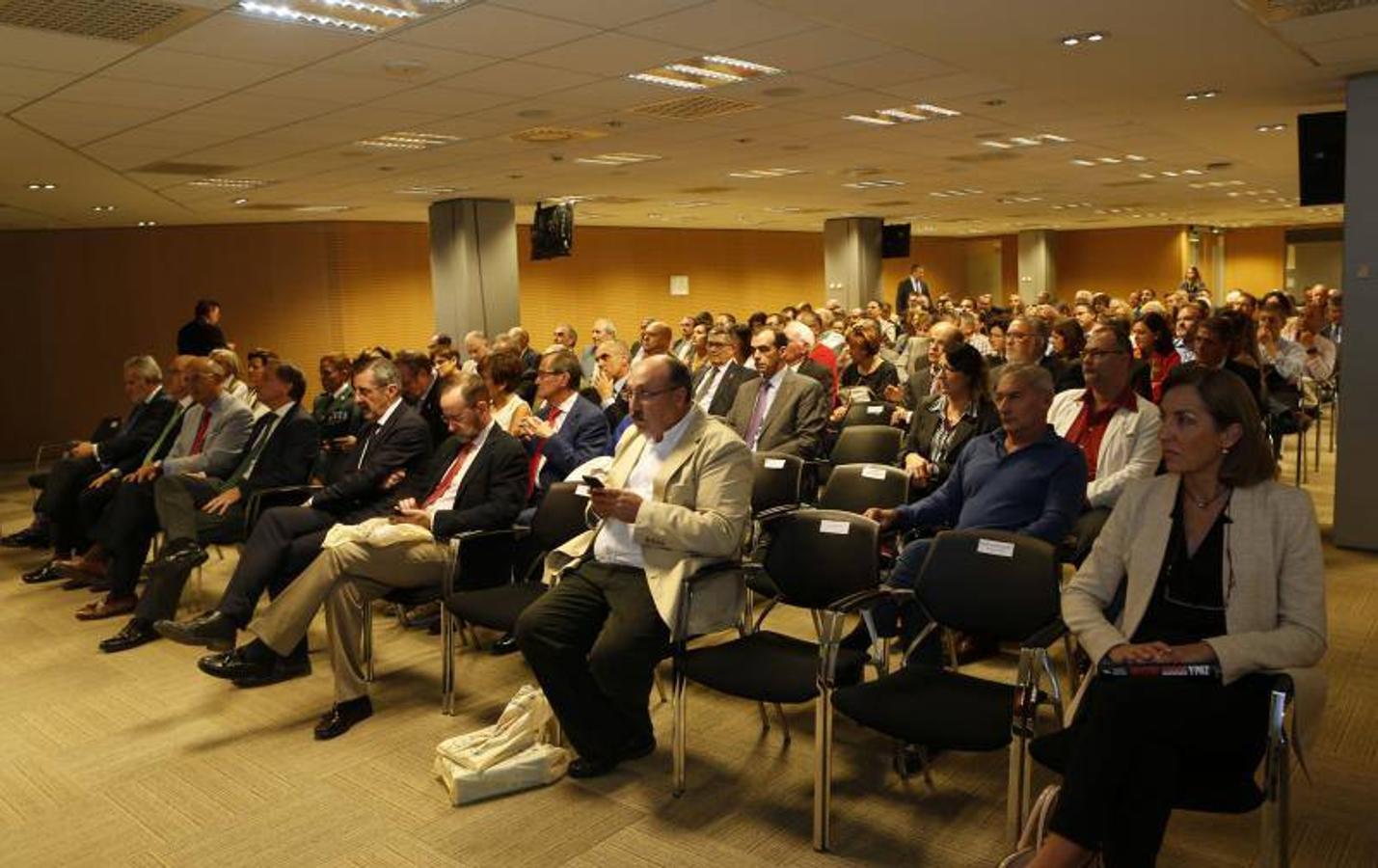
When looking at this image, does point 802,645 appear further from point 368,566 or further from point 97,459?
point 97,459

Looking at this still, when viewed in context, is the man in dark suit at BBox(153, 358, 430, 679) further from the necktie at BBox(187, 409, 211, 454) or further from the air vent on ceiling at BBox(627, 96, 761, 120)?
the air vent on ceiling at BBox(627, 96, 761, 120)

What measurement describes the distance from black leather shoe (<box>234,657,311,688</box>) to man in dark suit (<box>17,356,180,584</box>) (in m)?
2.66

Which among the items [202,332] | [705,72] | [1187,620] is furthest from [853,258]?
[1187,620]

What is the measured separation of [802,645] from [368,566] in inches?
73.7

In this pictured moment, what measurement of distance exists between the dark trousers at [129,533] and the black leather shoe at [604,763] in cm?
352

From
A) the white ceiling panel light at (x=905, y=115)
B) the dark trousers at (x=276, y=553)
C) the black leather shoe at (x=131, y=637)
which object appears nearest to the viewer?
the dark trousers at (x=276, y=553)

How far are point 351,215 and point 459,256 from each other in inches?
115

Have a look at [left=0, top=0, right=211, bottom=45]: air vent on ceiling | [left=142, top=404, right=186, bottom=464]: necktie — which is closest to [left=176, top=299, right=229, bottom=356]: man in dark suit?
[left=142, top=404, right=186, bottom=464]: necktie

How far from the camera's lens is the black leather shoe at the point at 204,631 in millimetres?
4234

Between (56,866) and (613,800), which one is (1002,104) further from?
(56,866)

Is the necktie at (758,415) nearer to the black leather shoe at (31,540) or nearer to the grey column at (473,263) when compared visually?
the black leather shoe at (31,540)

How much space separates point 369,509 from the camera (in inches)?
187

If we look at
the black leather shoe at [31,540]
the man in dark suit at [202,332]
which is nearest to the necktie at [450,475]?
the black leather shoe at [31,540]

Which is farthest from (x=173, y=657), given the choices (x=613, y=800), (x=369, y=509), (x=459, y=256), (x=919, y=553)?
(x=459, y=256)
